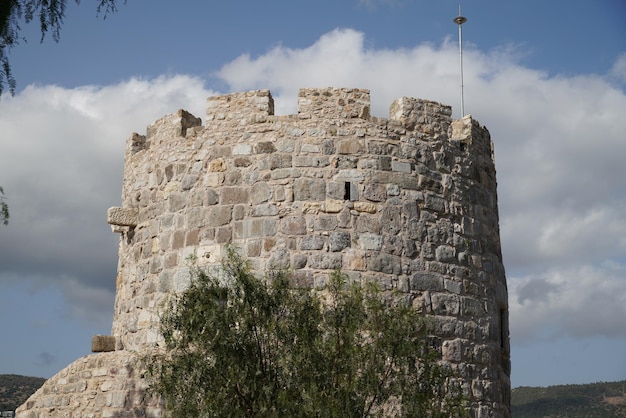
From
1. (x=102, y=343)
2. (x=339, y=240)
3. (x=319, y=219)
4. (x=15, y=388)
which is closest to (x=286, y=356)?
(x=339, y=240)

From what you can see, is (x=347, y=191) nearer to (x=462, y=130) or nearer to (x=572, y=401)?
(x=462, y=130)

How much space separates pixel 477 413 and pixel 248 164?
3.85 metres

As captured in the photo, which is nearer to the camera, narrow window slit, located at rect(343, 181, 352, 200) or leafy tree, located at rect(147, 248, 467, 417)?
leafy tree, located at rect(147, 248, 467, 417)

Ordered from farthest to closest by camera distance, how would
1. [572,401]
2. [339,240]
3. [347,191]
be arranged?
[572,401] → [347,191] → [339,240]

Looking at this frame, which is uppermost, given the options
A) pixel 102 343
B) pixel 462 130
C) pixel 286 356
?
pixel 462 130

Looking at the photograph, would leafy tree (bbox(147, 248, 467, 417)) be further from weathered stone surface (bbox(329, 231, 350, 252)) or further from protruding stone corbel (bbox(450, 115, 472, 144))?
protruding stone corbel (bbox(450, 115, 472, 144))

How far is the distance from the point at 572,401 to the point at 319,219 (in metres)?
35.5

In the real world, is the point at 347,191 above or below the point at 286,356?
above

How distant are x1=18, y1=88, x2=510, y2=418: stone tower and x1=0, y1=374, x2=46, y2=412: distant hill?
17986 millimetres

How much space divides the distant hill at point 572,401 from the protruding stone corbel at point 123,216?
31.8 meters

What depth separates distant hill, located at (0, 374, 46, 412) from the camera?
27.0 meters

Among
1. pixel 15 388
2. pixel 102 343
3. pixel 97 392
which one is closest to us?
pixel 97 392

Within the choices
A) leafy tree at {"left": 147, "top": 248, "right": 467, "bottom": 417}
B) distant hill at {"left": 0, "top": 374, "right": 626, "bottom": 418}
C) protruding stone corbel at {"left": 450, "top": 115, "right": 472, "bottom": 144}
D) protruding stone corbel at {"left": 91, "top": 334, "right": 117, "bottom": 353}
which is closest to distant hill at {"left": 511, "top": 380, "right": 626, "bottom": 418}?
distant hill at {"left": 0, "top": 374, "right": 626, "bottom": 418}

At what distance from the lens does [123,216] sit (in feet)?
34.7
